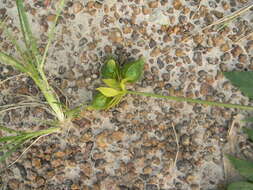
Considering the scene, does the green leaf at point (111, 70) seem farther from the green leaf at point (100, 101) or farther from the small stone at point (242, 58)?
the small stone at point (242, 58)

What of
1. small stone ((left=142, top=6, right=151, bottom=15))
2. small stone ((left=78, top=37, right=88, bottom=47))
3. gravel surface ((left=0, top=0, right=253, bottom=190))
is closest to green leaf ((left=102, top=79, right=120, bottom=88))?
gravel surface ((left=0, top=0, right=253, bottom=190))

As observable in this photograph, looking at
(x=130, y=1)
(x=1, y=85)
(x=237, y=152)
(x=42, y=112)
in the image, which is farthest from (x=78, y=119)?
(x=237, y=152)

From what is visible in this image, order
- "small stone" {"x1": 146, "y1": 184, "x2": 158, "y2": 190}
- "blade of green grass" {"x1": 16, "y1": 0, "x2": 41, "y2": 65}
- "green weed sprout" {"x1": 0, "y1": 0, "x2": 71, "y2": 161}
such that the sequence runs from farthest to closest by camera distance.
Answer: "small stone" {"x1": 146, "y1": 184, "x2": 158, "y2": 190}, "green weed sprout" {"x1": 0, "y1": 0, "x2": 71, "y2": 161}, "blade of green grass" {"x1": 16, "y1": 0, "x2": 41, "y2": 65}

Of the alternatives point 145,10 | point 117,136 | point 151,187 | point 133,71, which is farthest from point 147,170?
point 145,10

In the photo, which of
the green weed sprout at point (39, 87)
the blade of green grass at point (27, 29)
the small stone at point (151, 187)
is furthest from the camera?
the small stone at point (151, 187)

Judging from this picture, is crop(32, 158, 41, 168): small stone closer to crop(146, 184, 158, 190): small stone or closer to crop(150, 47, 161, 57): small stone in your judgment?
crop(146, 184, 158, 190): small stone

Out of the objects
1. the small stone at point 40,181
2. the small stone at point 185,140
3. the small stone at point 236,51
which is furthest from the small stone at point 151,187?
the small stone at point 236,51

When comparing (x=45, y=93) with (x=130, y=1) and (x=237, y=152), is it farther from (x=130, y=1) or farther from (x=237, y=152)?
(x=237, y=152)
